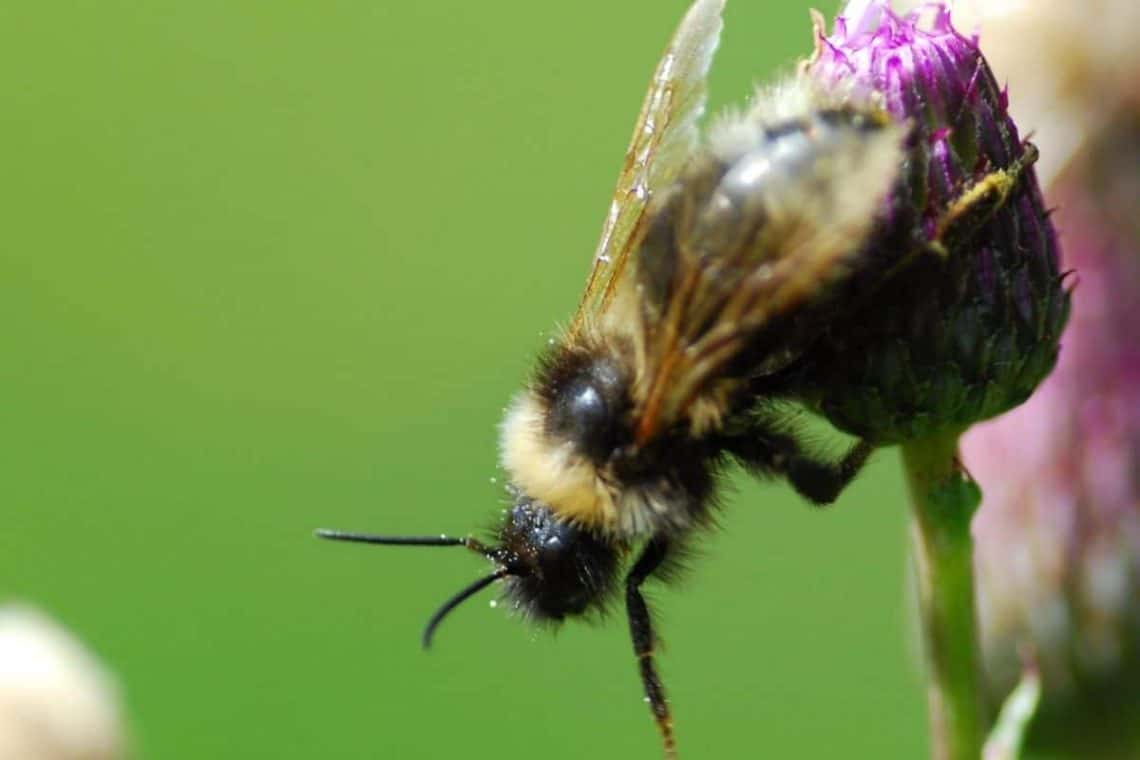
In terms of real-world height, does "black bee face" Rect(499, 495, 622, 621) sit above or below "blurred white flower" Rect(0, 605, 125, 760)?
below

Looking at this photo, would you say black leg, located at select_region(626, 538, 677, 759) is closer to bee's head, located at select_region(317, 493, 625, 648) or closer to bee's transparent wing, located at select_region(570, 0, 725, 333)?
bee's head, located at select_region(317, 493, 625, 648)

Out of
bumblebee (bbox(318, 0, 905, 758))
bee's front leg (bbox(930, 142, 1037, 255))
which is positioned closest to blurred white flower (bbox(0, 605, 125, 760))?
bumblebee (bbox(318, 0, 905, 758))

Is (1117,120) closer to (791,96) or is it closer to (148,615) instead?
(791,96)

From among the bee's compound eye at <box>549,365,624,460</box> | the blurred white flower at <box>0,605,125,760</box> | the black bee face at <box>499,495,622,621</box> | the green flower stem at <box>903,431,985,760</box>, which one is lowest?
the green flower stem at <box>903,431,985,760</box>

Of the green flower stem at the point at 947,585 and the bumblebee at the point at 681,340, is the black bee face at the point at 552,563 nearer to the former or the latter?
the bumblebee at the point at 681,340

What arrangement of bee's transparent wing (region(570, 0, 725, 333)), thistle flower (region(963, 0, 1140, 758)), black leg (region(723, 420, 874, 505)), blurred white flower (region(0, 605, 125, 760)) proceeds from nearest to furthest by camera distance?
1. black leg (region(723, 420, 874, 505))
2. bee's transparent wing (region(570, 0, 725, 333))
3. blurred white flower (region(0, 605, 125, 760))
4. thistle flower (region(963, 0, 1140, 758))

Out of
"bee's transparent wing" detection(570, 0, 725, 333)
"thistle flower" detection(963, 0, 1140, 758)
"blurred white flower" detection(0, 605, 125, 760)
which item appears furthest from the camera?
"thistle flower" detection(963, 0, 1140, 758)
